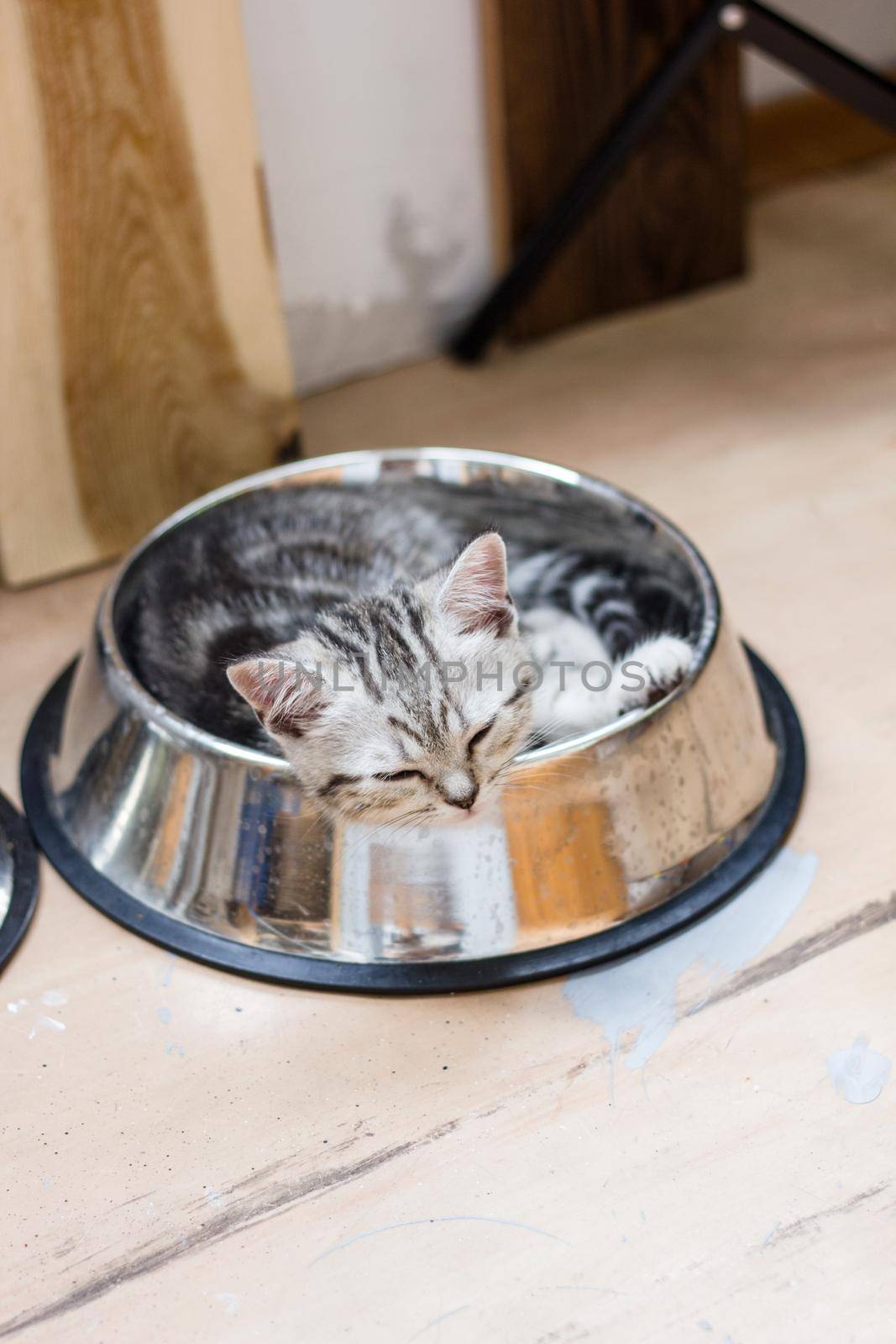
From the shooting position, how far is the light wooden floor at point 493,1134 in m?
1.05

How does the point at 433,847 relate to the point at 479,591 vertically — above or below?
below

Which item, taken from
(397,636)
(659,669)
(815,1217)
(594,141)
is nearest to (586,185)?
(594,141)

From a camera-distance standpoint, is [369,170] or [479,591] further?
[369,170]

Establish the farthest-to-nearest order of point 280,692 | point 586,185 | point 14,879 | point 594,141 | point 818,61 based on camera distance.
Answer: point 594,141
point 586,185
point 818,61
point 14,879
point 280,692

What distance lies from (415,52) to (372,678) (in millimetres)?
1359

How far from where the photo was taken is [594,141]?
7.43 ft

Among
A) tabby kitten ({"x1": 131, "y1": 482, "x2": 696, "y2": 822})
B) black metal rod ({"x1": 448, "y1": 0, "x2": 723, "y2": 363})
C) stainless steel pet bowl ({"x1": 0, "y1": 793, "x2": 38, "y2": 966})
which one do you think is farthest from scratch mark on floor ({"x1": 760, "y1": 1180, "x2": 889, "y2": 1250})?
black metal rod ({"x1": 448, "y1": 0, "x2": 723, "y2": 363})

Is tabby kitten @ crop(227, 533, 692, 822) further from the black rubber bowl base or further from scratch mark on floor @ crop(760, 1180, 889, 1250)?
scratch mark on floor @ crop(760, 1180, 889, 1250)

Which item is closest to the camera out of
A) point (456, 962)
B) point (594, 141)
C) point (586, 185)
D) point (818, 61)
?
point (456, 962)

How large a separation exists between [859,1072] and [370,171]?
5.32 feet

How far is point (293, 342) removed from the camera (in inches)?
90.1

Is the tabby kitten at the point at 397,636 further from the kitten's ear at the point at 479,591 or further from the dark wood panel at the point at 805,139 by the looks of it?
the dark wood panel at the point at 805,139

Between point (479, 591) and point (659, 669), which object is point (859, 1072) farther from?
point (479, 591)

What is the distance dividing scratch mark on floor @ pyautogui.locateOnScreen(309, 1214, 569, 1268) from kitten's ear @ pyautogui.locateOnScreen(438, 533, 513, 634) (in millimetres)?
504
